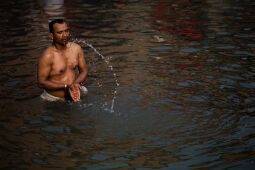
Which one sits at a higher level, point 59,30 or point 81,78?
point 59,30

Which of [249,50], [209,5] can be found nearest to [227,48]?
[249,50]

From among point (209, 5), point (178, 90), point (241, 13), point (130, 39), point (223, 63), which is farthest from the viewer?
point (209, 5)

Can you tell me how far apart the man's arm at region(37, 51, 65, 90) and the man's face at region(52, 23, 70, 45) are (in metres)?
0.30

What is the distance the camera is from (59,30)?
603 centimetres

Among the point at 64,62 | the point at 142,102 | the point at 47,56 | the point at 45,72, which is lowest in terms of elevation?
the point at 142,102

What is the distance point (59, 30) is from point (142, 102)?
171cm

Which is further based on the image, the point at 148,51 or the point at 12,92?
the point at 148,51

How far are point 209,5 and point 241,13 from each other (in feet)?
7.11

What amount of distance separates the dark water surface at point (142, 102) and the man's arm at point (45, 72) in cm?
32

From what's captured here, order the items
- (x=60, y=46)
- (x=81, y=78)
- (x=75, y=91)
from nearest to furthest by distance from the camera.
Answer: (x=75, y=91) → (x=60, y=46) → (x=81, y=78)

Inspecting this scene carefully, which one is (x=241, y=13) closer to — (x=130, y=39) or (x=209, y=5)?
(x=209, y=5)

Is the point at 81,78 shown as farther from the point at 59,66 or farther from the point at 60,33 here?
the point at 60,33

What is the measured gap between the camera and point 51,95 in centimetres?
653

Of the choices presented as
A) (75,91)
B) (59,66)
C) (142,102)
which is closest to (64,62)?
(59,66)
